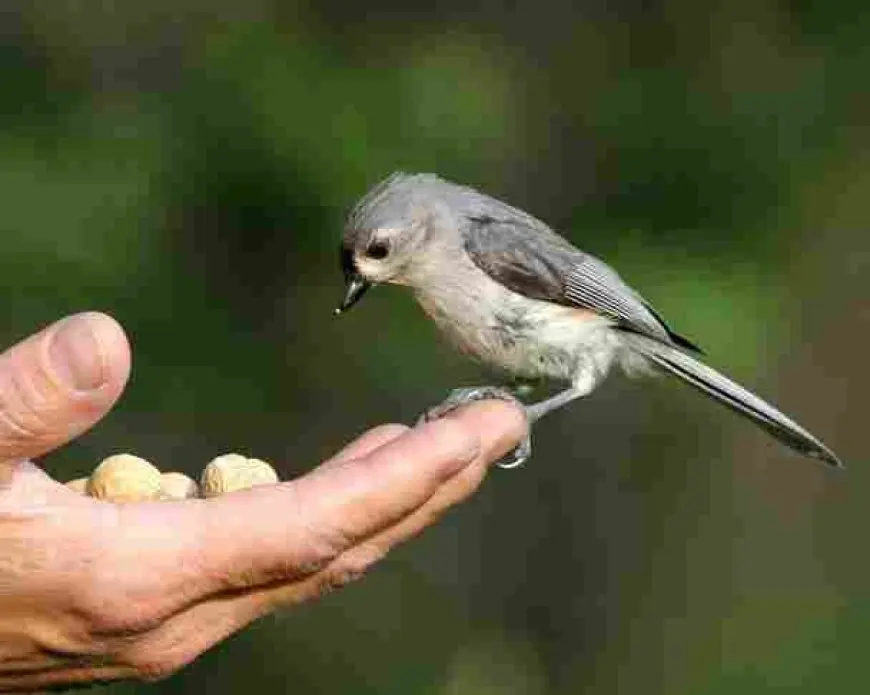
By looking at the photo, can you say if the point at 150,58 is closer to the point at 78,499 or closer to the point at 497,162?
the point at 497,162

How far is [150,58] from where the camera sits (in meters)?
5.72

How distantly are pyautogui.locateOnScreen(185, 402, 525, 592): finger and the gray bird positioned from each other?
3.56 ft

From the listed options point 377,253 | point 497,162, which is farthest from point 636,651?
point 377,253

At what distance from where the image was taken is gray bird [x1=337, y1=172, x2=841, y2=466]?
3971 mm

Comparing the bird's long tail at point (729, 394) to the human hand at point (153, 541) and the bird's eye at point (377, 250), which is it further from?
the human hand at point (153, 541)

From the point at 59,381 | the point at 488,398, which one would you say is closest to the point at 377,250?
the point at 488,398

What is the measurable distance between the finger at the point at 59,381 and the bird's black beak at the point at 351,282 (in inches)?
61.1

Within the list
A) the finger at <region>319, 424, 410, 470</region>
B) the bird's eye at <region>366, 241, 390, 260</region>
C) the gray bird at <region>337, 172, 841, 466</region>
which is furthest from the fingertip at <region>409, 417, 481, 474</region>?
the bird's eye at <region>366, 241, 390, 260</region>

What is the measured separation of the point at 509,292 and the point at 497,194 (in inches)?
63.5

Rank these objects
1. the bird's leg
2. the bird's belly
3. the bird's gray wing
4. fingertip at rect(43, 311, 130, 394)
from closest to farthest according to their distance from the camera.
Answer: fingertip at rect(43, 311, 130, 394)
the bird's leg
the bird's belly
the bird's gray wing

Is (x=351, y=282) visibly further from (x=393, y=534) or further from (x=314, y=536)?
(x=314, y=536)

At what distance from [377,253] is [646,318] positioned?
0.61 m

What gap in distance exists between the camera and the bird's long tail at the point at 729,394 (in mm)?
4191

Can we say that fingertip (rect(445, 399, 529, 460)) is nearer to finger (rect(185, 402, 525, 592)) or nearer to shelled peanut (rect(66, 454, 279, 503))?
finger (rect(185, 402, 525, 592))
